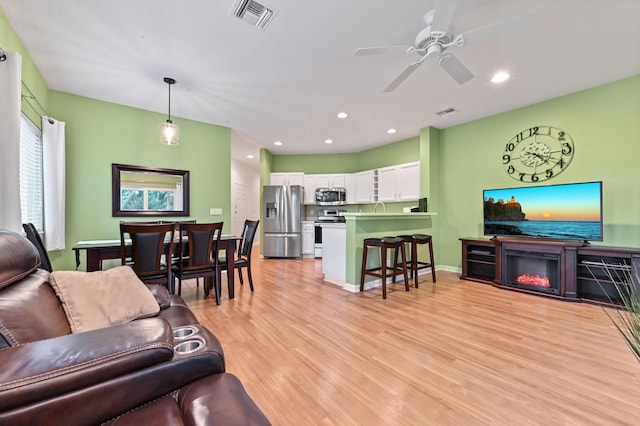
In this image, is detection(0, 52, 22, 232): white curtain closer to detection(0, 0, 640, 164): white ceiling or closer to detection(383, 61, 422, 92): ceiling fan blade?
detection(0, 0, 640, 164): white ceiling

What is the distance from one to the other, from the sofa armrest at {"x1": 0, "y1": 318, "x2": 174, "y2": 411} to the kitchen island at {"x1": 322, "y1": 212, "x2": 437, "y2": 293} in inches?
118

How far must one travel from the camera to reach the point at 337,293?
11.7 ft

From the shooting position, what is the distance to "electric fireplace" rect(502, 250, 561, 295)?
3.40 metres

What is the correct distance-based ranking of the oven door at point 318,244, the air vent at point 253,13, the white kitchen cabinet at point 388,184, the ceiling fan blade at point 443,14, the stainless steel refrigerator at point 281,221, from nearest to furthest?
the ceiling fan blade at point 443,14, the air vent at point 253,13, the white kitchen cabinet at point 388,184, the stainless steel refrigerator at point 281,221, the oven door at point 318,244

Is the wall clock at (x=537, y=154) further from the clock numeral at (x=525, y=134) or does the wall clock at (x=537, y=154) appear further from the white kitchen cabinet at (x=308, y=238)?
the white kitchen cabinet at (x=308, y=238)

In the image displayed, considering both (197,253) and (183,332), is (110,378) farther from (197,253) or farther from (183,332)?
(197,253)

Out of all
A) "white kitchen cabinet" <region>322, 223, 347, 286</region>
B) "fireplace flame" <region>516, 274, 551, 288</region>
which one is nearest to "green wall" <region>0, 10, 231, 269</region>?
"white kitchen cabinet" <region>322, 223, 347, 286</region>

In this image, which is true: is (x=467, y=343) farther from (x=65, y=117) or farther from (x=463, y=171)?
(x=65, y=117)

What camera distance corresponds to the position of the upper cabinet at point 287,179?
6719mm

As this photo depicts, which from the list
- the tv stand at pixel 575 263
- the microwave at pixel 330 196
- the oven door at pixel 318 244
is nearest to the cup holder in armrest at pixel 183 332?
the tv stand at pixel 575 263

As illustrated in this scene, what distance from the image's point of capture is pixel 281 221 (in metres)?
6.37

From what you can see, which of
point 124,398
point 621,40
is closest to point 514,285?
point 621,40

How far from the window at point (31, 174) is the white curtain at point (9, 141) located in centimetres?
97

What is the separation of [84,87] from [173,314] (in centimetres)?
354
